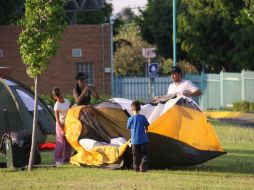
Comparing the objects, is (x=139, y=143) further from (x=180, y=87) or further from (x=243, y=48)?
(x=243, y=48)

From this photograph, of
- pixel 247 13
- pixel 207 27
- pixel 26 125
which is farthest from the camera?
pixel 207 27

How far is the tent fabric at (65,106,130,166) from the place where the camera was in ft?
48.4

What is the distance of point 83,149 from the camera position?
50.2ft

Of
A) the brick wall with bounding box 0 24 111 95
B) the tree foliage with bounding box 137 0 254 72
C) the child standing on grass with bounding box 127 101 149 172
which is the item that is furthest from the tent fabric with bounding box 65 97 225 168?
the tree foliage with bounding box 137 0 254 72

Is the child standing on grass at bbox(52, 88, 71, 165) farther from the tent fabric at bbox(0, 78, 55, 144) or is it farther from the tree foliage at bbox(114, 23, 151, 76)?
the tree foliage at bbox(114, 23, 151, 76)

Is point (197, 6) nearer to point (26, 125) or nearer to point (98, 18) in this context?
point (98, 18)

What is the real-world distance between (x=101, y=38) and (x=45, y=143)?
19.7 meters

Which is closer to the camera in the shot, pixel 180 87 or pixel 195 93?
pixel 195 93

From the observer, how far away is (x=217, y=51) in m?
43.9

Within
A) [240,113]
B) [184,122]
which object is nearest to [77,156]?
[184,122]

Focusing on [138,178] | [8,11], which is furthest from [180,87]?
[8,11]

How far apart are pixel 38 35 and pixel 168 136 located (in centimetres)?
298

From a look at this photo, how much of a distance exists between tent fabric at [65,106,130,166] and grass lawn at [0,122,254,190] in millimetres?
250

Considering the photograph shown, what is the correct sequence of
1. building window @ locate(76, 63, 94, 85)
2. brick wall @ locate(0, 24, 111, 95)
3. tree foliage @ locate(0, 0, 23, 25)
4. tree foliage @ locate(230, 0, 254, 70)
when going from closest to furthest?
brick wall @ locate(0, 24, 111, 95)
building window @ locate(76, 63, 94, 85)
tree foliage @ locate(230, 0, 254, 70)
tree foliage @ locate(0, 0, 23, 25)
